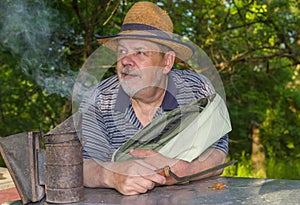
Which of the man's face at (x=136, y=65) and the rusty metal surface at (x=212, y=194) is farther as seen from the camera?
the man's face at (x=136, y=65)

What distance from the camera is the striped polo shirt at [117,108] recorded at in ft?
7.49

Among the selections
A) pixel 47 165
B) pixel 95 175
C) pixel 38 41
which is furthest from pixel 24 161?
pixel 38 41

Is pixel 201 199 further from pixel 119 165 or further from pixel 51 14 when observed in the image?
pixel 51 14

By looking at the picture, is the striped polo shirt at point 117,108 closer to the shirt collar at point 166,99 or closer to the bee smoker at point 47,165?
the shirt collar at point 166,99

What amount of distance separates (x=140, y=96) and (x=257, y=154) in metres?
4.85

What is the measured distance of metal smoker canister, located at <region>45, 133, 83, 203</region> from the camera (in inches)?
73.3

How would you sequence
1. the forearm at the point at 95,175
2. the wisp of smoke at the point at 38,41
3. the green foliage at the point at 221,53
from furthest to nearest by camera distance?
the green foliage at the point at 221,53 < the wisp of smoke at the point at 38,41 < the forearm at the point at 95,175

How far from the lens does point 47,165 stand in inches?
74.5

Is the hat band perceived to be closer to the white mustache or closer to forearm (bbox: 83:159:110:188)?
the white mustache

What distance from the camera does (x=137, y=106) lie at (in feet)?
7.93

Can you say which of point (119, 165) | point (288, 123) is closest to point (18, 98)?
point (288, 123)

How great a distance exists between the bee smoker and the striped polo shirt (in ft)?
0.98

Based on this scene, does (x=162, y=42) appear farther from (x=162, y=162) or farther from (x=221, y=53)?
(x=221, y=53)

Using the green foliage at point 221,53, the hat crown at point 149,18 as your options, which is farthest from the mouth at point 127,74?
the green foliage at point 221,53
